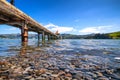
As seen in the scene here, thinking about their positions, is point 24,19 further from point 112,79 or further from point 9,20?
point 112,79

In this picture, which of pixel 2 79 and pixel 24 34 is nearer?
pixel 2 79

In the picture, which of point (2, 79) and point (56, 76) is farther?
point (56, 76)

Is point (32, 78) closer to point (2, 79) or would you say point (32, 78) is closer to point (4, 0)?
point (2, 79)

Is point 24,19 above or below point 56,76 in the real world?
above

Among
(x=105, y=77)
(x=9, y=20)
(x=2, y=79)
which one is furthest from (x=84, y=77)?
(x=9, y=20)

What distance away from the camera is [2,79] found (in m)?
3.74

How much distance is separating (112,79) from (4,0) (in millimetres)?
8004

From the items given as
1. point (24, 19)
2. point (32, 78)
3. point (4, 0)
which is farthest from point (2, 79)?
point (24, 19)

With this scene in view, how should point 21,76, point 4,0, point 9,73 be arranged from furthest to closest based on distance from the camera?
point 4,0, point 9,73, point 21,76

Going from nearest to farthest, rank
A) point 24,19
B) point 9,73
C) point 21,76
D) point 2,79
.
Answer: point 2,79
point 21,76
point 9,73
point 24,19

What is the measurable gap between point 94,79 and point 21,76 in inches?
85.4

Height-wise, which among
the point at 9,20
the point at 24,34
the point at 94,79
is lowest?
the point at 94,79

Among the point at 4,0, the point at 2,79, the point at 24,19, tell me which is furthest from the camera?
the point at 24,19

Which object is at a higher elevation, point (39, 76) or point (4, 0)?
point (4, 0)
